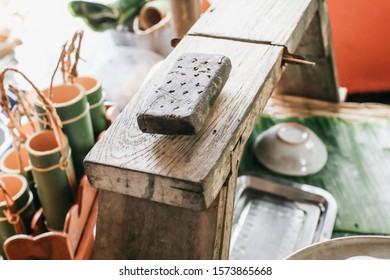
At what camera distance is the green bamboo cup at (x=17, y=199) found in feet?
4.74

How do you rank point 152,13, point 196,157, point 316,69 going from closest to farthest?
1. point 196,157
2. point 316,69
3. point 152,13

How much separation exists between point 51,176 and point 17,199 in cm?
Result: 13

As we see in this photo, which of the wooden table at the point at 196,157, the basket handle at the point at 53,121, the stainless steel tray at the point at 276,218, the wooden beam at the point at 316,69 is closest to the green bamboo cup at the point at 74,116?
the basket handle at the point at 53,121

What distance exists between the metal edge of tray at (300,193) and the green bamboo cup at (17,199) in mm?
923

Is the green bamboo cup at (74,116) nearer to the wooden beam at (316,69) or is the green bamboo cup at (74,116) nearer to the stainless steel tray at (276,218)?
the stainless steel tray at (276,218)

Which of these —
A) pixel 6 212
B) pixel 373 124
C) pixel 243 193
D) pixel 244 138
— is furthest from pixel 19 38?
pixel 373 124

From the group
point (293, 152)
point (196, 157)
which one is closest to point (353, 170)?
point (293, 152)

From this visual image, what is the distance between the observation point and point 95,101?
1748 mm

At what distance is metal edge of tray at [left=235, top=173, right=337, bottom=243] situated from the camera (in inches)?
72.2

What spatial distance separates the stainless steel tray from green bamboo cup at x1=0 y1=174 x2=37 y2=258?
816mm

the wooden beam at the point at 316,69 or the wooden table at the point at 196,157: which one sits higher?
the wooden table at the point at 196,157

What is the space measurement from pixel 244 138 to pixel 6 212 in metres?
0.84

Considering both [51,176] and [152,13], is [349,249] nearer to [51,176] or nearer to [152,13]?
[51,176]

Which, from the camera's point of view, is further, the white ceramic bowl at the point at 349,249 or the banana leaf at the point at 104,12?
the banana leaf at the point at 104,12
